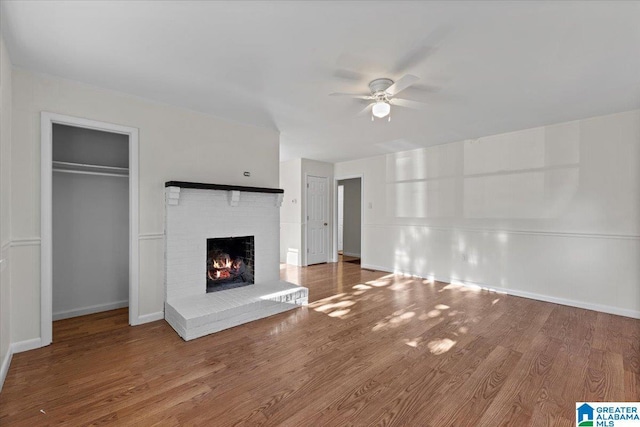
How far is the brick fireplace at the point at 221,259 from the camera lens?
3062mm

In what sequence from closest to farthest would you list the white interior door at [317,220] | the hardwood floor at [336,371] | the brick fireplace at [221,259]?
the hardwood floor at [336,371] < the brick fireplace at [221,259] < the white interior door at [317,220]

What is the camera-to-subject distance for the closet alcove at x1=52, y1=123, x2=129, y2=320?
3.21 m

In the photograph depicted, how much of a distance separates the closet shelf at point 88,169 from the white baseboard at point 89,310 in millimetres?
1624

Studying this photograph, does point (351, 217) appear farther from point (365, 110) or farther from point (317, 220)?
point (365, 110)

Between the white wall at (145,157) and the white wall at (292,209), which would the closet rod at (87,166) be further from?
the white wall at (292,209)

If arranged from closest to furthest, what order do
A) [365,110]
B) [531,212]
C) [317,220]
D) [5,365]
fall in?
1. [5,365]
2. [365,110]
3. [531,212]
4. [317,220]

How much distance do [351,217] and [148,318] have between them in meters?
5.81

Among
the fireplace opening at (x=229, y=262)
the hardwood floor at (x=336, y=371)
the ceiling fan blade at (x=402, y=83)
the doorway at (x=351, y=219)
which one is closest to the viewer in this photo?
the hardwood floor at (x=336, y=371)

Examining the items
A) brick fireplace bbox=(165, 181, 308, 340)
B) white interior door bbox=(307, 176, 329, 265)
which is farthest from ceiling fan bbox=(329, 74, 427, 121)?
white interior door bbox=(307, 176, 329, 265)

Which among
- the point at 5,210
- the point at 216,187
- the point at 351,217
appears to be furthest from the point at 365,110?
the point at 351,217

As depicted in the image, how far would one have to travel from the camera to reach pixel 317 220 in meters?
6.70

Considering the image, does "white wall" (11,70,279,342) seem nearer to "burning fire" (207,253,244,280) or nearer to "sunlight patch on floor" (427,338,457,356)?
"burning fire" (207,253,244,280)

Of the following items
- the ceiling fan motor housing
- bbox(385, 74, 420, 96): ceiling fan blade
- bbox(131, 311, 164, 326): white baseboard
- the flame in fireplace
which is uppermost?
the ceiling fan motor housing

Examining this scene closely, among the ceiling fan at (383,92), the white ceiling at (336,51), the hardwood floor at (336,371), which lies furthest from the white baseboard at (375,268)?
the ceiling fan at (383,92)
